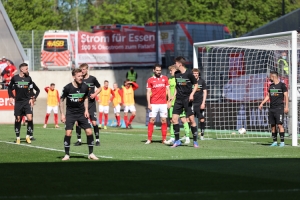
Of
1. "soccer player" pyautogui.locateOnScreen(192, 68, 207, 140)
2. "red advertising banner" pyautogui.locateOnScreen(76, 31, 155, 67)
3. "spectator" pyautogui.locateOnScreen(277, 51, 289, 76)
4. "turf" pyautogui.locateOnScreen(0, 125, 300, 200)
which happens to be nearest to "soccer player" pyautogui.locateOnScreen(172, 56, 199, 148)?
"turf" pyautogui.locateOnScreen(0, 125, 300, 200)

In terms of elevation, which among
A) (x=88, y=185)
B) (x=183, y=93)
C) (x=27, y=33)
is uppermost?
(x=27, y=33)

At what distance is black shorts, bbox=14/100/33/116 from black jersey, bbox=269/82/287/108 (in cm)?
640

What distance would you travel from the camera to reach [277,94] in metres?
20.5

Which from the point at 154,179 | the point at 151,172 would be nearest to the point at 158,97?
the point at 151,172

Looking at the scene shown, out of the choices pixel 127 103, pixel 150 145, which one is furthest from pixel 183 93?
pixel 127 103

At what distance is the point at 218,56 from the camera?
1120 inches

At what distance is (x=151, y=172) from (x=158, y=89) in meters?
7.14

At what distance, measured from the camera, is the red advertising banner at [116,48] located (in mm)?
52656

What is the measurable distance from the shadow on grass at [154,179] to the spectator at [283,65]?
10434 millimetres

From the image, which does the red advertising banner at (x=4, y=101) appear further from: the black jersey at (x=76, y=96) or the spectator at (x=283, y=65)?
the black jersey at (x=76, y=96)

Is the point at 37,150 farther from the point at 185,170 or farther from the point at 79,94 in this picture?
the point at 185,170

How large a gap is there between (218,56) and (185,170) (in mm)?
14895

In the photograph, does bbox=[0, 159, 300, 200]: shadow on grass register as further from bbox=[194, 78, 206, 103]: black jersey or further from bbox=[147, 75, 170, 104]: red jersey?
bbox=[194, 78, 206, 103]: black jersey

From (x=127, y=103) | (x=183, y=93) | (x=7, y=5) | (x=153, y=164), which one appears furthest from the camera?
(x=7, y=5)
